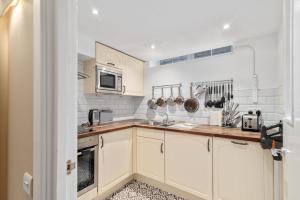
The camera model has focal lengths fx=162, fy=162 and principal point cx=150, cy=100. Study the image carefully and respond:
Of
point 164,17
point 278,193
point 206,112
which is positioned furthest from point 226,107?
point 164,17

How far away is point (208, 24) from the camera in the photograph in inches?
67.4

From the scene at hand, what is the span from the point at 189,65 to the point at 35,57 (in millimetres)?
2364

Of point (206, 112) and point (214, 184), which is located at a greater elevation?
point (206, 112)

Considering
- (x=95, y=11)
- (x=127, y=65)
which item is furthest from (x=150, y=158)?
(x=95, y=11)

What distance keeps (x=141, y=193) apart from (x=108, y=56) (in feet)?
6.38

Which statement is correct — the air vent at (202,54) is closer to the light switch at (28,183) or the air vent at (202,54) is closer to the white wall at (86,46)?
the white wall at (86,46)

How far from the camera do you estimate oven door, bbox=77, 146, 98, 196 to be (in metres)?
1.74

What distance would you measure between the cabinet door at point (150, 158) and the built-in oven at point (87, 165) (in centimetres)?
70

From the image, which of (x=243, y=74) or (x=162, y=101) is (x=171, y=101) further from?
(x=243, y=74)

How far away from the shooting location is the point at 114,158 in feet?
6.89

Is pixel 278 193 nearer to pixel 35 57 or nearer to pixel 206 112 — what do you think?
pixel 206 112

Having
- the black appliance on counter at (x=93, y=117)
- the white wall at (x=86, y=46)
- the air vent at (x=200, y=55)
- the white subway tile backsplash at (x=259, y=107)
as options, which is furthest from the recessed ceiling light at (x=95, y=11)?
the white subway tile backsplash at (x=259, y=107)

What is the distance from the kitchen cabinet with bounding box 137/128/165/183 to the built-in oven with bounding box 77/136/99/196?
70 cm

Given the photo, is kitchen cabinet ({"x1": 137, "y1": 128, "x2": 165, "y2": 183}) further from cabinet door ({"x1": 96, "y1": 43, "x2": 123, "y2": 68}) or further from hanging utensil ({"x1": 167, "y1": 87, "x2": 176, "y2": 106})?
cabinet door ({"x1": 96, "y1": 43, "x2": 123, "y2": 68})
